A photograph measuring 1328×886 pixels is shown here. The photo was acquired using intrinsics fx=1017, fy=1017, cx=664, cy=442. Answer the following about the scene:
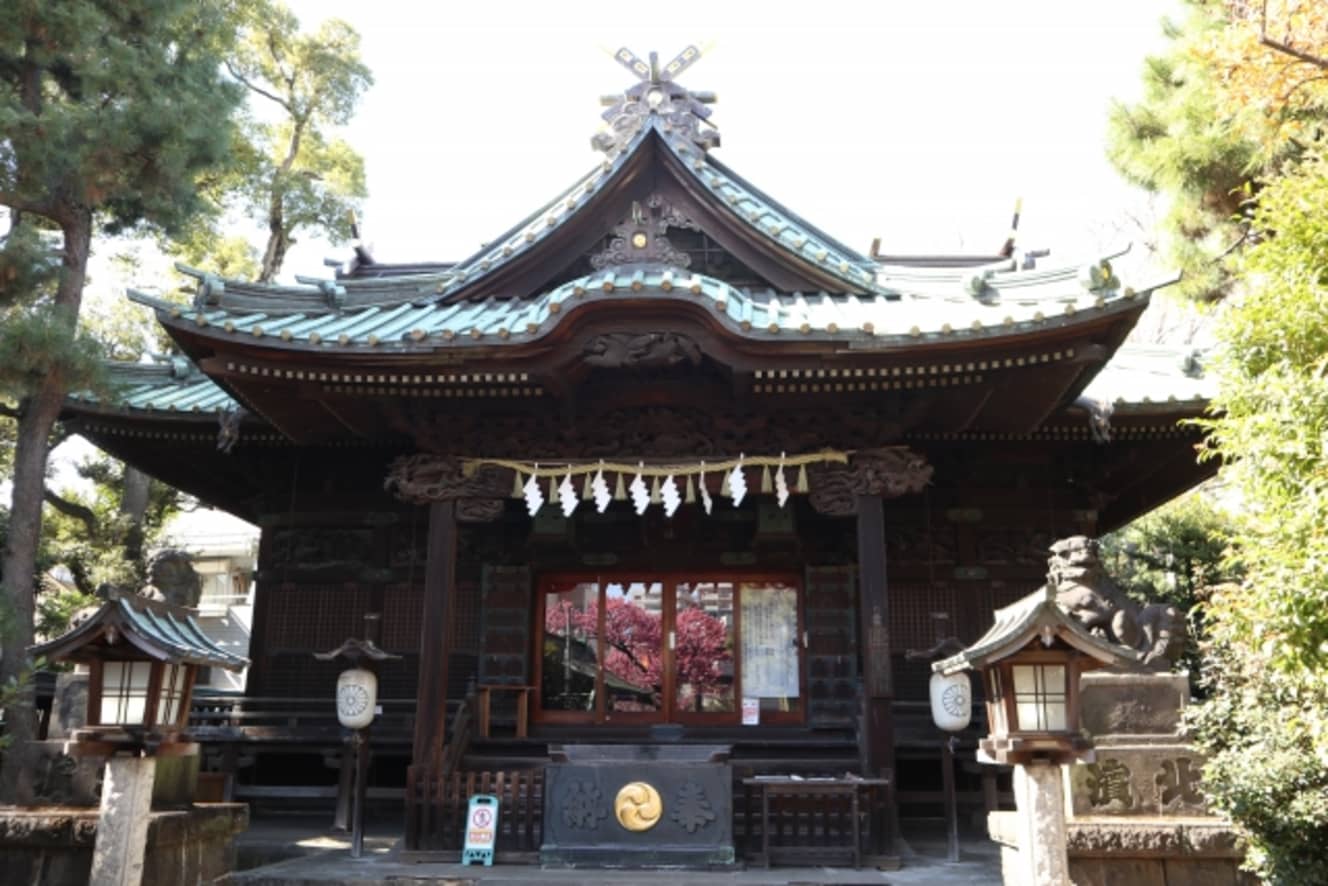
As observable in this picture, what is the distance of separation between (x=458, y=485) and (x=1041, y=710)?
653 cm

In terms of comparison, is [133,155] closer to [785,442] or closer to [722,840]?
[785,442]

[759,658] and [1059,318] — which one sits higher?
[1059,318]

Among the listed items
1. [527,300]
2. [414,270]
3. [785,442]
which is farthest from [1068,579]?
[414,270]

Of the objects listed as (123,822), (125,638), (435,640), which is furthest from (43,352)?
(123,822)

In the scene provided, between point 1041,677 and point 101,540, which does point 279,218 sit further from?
point 1041,677

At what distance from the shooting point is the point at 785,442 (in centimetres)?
1058

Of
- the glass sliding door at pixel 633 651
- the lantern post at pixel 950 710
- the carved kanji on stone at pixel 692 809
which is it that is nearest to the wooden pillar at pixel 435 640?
the carved kanji on stone at pixel 692 809

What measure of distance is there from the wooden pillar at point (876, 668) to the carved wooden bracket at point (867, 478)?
350mm

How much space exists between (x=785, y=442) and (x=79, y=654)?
6.57 m

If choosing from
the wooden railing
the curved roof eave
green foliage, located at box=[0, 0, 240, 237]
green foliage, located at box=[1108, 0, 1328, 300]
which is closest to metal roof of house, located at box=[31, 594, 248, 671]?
the wooden railing

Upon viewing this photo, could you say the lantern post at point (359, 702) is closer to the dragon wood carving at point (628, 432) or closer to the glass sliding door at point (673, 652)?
the dragon wood carving at point (628, 432)

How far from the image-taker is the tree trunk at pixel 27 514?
28.9 feet

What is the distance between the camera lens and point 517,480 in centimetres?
1061

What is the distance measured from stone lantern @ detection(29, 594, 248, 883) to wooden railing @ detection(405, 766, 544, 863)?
280 centimetres
